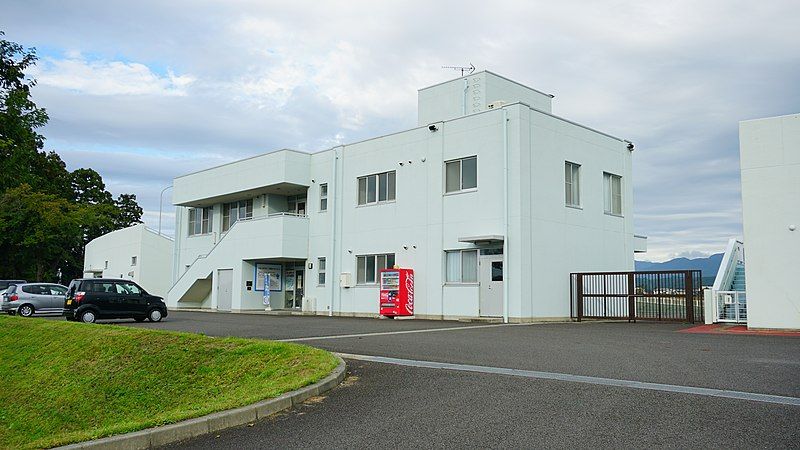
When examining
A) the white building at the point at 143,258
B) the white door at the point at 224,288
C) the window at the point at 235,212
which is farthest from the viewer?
the white building at the point at 143,258

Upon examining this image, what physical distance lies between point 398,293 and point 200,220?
1879cm

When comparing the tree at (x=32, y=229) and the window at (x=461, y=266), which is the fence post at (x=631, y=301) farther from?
the tree at (x=32, y=229)

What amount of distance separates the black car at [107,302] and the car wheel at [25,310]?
5.78m

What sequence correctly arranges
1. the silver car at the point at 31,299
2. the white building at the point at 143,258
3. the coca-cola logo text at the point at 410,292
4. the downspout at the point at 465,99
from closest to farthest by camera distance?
the coca-cola logo text at the point at 410,292 < the silver car at the point at 31,299 < the downspout at the point at 465,99 < the white building at the point at 143,258

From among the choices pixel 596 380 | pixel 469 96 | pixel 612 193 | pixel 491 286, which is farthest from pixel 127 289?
pixel 596 380

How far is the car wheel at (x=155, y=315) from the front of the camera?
2348 cm

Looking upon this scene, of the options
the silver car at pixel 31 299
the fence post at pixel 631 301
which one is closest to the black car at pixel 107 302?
the silver car at pixel 31 299

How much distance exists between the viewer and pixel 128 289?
23344mm

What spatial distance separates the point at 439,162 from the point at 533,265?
5.32 metres

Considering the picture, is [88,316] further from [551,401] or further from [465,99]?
[551,401]

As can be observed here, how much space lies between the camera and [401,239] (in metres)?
26.6

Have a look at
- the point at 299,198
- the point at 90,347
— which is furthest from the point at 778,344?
the point at 299,198

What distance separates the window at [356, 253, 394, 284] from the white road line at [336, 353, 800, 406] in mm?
15460

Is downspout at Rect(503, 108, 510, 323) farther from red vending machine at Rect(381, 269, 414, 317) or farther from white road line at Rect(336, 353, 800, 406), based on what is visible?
white road line at Rect(336, 353, 800, 406)
